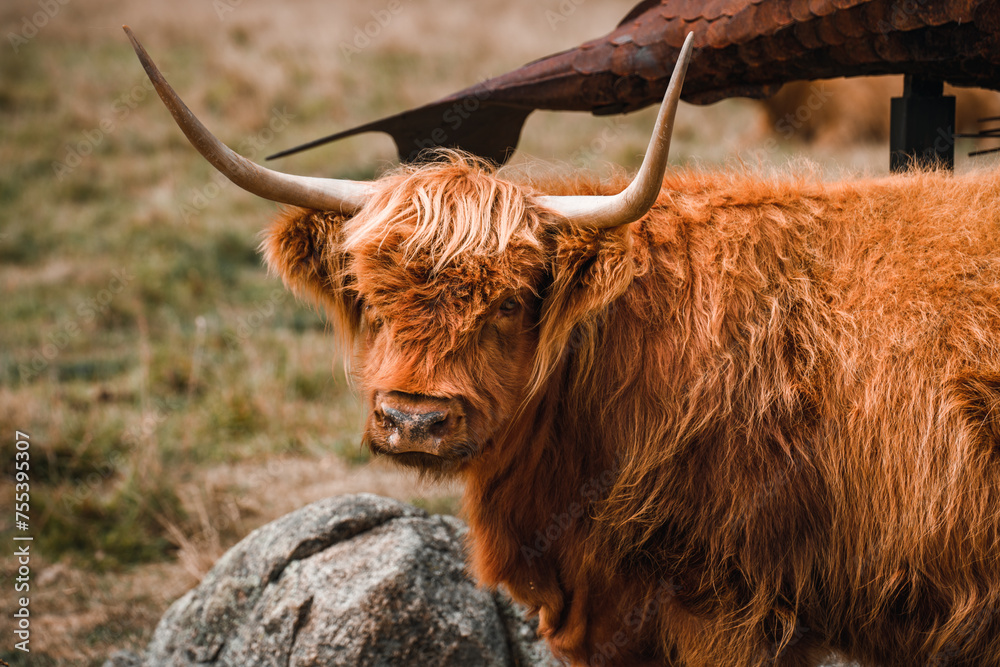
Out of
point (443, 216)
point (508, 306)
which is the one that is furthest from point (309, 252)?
point (508, 306)

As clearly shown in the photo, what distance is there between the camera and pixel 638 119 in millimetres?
12531

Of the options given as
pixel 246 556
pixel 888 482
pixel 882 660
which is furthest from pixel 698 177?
pixel 246 556

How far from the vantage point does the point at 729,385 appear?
2.39 meters

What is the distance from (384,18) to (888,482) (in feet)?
54.6

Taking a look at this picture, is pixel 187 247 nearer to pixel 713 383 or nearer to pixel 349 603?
pixel 349 603

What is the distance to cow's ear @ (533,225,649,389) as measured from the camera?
2221 millimetres

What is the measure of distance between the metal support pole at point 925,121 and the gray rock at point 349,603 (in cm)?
237

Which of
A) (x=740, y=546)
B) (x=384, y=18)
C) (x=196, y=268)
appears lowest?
(x=740, y=546)

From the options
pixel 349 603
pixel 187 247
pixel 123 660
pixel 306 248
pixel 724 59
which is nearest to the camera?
pixel 306 248

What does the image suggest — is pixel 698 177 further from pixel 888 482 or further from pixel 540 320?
pixel 888 482

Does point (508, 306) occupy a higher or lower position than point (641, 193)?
lower

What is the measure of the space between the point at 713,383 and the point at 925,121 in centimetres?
176

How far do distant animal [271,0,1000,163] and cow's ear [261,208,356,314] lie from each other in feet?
1.73

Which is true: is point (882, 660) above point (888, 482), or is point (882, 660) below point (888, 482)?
below
